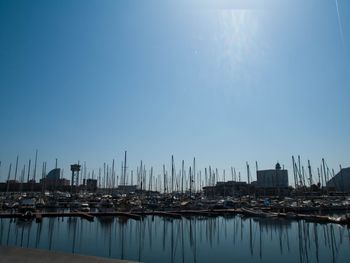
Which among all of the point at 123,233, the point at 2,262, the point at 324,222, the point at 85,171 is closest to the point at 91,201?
the point at 85,171

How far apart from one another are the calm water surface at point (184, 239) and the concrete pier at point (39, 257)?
12.0 metres

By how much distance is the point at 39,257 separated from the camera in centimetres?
1280

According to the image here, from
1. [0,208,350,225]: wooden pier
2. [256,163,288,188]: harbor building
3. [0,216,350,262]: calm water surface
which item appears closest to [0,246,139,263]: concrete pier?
[0,216,350,262]: calm water surface

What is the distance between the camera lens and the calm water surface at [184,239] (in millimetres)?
26438

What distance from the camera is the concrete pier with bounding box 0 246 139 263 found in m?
12.3

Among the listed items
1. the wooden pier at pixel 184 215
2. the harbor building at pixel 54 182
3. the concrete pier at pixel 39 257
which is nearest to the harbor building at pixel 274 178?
the harbor building at pixel 54 182

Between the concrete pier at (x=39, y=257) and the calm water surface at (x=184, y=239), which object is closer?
the concrete pier at (x=39, y=257)

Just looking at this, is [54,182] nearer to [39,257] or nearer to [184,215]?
[184,215]

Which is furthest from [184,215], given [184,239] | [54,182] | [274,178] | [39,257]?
[274,178]

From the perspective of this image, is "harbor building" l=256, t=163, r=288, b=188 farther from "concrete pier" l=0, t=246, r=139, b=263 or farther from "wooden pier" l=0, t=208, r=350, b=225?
"concrete pier" l=0, t=246, r=139, b=263

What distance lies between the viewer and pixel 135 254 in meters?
26.1

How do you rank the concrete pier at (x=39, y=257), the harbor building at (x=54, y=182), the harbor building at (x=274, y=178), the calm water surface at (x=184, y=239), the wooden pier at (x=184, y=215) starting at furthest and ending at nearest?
the harbor building at (x=274, y=178)
the harbor building at (x=54, y=182)
the wooden pier at (x=184, y=215)
the calm water surface at (x=184, y=239)
the concrete pier at (x=39, y=257)

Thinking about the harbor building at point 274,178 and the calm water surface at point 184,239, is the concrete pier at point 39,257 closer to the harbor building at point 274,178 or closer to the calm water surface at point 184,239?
the calm water surface at point 184,239

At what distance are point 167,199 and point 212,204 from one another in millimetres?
11870
